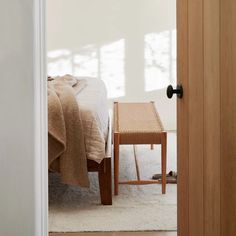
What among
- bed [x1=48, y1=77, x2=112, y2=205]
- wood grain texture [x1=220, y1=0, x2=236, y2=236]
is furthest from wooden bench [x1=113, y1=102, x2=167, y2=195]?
wood grain texture [x1=220, y1=0, x2=236, y2=236]

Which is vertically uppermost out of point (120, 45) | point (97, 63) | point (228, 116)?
point (120, 45)

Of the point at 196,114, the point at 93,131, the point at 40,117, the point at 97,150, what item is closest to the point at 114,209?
the point at 97,150

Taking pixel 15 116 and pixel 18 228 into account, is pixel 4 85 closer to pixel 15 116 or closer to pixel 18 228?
pixel 15 116

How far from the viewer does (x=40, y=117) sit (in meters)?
1.52

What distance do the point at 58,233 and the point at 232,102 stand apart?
5.70 ft

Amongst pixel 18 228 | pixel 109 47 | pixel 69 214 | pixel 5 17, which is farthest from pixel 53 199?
pixel 109 47

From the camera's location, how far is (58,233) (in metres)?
2.74

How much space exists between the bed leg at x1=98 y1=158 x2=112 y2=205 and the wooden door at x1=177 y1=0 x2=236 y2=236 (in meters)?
1.32

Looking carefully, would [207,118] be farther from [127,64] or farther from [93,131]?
[127,64]

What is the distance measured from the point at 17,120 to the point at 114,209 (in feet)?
6.01

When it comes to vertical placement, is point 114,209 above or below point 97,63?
below

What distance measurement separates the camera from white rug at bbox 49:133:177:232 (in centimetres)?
285

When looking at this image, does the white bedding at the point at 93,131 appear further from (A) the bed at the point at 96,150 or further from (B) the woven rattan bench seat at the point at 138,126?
(B) the woven rattan bench seat at the point at 138,126

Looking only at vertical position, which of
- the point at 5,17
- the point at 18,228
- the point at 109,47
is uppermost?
the point at 109,47
